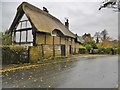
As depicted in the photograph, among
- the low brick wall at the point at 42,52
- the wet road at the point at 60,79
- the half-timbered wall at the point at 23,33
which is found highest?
the half-timbered wall at the point at 23,33

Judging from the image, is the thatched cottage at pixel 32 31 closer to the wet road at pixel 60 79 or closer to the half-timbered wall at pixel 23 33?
the half-timbered wall at pixel 23 33

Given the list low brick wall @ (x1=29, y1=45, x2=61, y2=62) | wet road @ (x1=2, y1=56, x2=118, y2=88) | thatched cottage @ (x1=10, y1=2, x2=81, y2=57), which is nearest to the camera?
wet road @ (x1=2, y1=56, x2=118, y2=88)

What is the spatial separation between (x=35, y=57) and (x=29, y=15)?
6799mm

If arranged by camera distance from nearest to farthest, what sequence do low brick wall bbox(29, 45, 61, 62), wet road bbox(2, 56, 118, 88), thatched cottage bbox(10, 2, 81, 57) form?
wet road bbox(2, 56, 118, 88) < low brick wall bbox(29, 45, 61, 62) < thatched cottage bbox(10, 2, 81, 57)

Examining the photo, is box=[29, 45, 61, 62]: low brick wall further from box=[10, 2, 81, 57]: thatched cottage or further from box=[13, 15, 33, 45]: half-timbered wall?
box=[13, 15, 33, 45]: half-timbered wall

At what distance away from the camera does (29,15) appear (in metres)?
25.8

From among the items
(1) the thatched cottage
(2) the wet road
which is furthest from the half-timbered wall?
(2) the wet road

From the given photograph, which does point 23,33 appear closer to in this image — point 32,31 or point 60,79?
point 32,31

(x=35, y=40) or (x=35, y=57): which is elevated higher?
(x=35, y=40)

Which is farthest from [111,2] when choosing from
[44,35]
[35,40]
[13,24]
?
[13,24]

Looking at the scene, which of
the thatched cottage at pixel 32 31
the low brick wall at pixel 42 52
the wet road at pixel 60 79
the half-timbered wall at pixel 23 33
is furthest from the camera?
the half-timbered wall at pixel 23 33

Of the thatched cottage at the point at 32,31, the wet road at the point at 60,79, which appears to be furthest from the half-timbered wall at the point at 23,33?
the wet road at the point at 60,79

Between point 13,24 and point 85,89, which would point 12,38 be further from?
point 85,89

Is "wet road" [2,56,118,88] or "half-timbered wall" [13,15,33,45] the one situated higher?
"half-timbered wall" [13,15,33,45]
